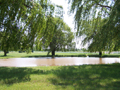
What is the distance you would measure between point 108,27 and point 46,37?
4.94 meters

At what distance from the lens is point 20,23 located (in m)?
9.17

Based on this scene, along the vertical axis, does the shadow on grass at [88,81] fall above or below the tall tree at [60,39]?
below

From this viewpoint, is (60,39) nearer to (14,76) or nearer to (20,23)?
(20,23)

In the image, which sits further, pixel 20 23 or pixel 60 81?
pixel 20 23

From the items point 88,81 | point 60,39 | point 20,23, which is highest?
point 20,23

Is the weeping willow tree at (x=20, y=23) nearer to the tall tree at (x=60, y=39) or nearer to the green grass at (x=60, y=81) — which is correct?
the green grass at (x=60, y=81)

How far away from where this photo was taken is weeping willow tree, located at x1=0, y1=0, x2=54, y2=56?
8.34 meters

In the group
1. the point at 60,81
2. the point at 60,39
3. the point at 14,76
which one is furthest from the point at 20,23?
the point at 60,39

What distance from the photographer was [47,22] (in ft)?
31.6

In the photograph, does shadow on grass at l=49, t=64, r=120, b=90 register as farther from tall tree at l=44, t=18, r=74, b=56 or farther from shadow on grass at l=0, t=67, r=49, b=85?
tall tree at l=44, t=18, r=74, b=56

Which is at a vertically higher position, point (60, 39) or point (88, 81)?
point (60, 39)

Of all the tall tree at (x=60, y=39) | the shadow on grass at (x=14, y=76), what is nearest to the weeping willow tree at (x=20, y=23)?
the shadow on grass at (x=14, y=76)

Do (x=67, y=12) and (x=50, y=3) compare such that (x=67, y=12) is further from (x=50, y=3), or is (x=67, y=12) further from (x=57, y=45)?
(x=57, y=45)

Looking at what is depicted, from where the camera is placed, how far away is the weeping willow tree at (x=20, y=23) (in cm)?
834
